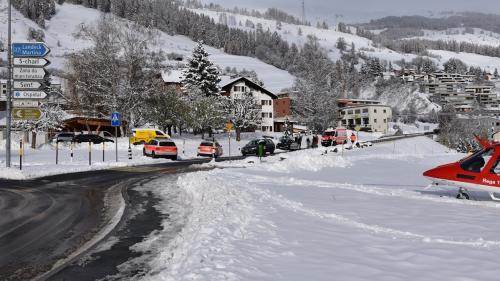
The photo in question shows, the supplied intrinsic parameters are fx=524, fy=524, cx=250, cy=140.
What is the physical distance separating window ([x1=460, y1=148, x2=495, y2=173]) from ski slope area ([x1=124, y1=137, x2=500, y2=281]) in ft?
2.96

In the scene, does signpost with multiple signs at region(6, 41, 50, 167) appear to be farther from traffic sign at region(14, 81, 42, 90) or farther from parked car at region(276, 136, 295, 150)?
parked car at region(276, 136, 295, 150)

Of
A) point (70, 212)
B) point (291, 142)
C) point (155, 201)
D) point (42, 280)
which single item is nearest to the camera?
point (42, 280)

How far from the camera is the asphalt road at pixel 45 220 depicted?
759cm

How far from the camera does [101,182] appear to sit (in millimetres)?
19438

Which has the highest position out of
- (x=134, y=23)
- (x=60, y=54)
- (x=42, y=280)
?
(x=60, y=54)

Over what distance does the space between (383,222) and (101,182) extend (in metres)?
12.1

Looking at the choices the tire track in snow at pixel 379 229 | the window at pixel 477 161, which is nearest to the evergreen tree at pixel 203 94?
the window at pixel 477 161

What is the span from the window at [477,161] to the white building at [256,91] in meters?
80.8

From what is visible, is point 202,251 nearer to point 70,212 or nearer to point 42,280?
point 42,280

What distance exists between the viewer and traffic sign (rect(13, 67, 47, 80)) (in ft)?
81.5

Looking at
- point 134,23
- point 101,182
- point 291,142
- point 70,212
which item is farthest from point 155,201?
point 134,23

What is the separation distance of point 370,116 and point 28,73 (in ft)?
402

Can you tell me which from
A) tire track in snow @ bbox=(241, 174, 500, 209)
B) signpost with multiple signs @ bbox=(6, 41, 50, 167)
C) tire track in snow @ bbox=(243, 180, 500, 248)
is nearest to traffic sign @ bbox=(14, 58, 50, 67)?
signpost with multiple signs @ bbox=(6, 41, 50, 167)

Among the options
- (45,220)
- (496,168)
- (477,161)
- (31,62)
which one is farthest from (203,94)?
(45,220)
